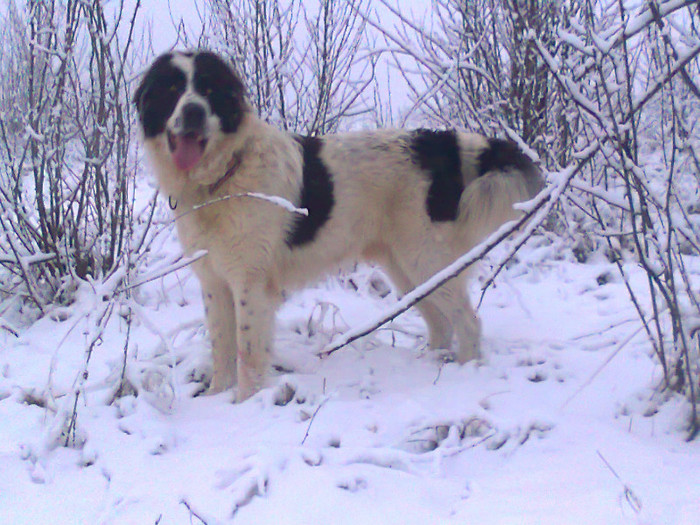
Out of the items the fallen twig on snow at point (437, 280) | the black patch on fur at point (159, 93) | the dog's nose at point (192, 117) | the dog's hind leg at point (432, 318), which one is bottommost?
the dog's hind leg at point (432, 318)

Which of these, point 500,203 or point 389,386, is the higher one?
point 500,203

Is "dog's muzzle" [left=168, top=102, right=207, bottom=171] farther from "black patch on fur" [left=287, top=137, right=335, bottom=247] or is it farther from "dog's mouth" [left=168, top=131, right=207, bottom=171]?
"black patch on fur" [left=287, top=137, right=335, bottom=247]

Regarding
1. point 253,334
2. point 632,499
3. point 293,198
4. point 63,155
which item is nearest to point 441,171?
point 293,198

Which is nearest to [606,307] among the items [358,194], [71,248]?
[358,194]

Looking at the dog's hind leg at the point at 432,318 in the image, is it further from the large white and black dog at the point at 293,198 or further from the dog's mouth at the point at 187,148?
the dog's mouth at the point at 187,148

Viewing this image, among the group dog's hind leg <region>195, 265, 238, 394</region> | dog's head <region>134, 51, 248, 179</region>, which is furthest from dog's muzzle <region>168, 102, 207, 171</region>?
dog's hind leg <region>195, 265, 238, 394</region>

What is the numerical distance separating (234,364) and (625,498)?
6.54ft

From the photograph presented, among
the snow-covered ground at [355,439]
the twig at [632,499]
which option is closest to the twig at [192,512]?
the snow-covered ground at [355,439]

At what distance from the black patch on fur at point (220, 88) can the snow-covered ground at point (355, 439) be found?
3.53 feet

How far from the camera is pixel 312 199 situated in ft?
9.46

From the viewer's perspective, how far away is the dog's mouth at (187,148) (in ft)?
8.47

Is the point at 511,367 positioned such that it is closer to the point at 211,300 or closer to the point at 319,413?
the point at 319,413

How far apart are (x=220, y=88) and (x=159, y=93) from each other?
0.28 metres

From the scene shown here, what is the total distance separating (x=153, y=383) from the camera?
242 centimetres
